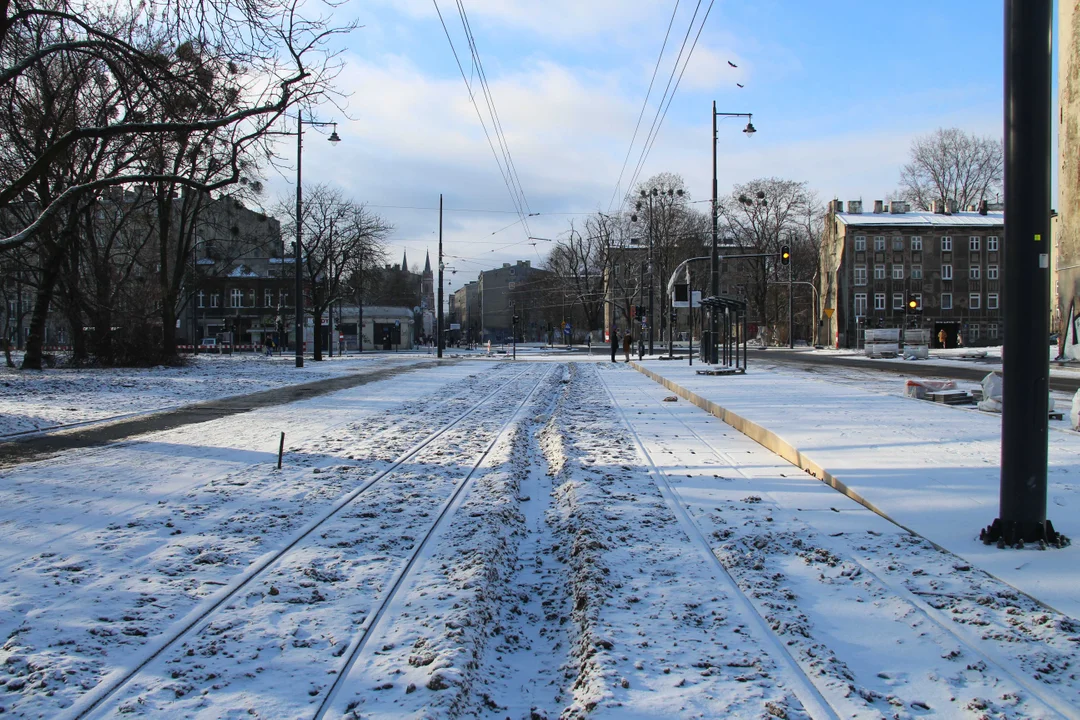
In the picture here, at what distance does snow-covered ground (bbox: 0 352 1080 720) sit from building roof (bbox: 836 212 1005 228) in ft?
224

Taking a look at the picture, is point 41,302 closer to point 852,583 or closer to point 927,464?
point 927,464

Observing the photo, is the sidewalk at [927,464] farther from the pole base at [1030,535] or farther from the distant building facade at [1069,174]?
the distant building facade at [1069,174]

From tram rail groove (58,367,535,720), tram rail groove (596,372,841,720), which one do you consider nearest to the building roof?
tram rail groove (596,372,841,720)

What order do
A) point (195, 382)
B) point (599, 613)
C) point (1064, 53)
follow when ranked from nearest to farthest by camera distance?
point (599, 613), point (195, 382), point (1064, 53)

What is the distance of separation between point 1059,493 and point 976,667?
3683mm

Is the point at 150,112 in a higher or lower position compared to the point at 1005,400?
higher

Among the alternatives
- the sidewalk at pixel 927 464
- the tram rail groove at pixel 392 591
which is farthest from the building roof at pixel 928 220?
the tram rail groove at pixel 392 591

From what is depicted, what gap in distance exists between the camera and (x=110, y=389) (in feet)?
66.5

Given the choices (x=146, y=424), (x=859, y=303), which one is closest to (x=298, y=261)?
(x=146, y=424)

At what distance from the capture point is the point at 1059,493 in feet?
20.7

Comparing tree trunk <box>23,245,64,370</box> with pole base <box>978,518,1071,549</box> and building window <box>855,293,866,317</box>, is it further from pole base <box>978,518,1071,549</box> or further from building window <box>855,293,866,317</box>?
building window <box>855,293,866,317</box>

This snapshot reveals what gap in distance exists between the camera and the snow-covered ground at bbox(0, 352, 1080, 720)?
3270 millimetres

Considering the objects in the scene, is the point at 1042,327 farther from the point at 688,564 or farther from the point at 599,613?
the point at 599,613

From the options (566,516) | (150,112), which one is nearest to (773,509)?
(566,516)
